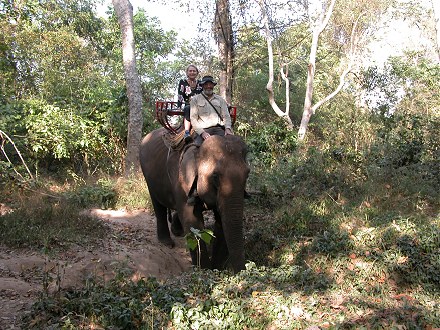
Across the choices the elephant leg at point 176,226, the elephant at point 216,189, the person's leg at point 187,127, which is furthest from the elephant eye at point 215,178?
the elephant leg at point 176,226

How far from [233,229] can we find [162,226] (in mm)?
3256

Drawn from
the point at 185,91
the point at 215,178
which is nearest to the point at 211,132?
the point at 215,178

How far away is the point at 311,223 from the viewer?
7730 millimetres

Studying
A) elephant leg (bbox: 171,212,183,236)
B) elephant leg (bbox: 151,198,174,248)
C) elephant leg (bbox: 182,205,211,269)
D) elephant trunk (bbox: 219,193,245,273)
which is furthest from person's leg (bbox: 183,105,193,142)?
elephant leg (bbox: 151,198,174,248)

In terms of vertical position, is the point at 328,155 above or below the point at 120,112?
below

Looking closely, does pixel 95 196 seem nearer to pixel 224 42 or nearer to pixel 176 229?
pixel 176 229

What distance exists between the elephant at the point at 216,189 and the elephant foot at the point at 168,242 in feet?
3.22

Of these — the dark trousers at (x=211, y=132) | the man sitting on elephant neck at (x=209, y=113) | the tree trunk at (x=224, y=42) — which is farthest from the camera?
the tree trunk at (x=224, y=42)

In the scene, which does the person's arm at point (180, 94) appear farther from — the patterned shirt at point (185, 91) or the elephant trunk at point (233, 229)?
the elephant trunk at point (233, 229)

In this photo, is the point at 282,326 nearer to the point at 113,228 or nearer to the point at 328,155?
the point at 113,228

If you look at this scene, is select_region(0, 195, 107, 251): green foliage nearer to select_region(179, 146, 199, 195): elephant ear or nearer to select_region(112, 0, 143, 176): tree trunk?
select_region(179, 146, 199, 195): elephant ear

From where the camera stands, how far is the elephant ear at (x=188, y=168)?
20.4ft

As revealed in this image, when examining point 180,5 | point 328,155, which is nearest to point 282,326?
point 328,155

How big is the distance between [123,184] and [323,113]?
16.0m
